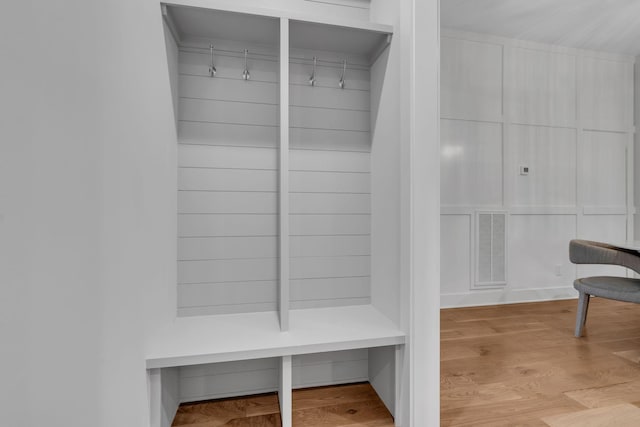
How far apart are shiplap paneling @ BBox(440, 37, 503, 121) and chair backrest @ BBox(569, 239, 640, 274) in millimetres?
1533

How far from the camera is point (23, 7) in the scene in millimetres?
642

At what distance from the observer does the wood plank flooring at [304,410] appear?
5.38ft

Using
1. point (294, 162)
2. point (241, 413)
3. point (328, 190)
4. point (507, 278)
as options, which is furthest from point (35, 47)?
point (507, 278)

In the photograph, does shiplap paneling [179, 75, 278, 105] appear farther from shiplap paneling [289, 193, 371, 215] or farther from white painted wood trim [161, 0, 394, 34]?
shiplap paneling [289, 193, 371, 215]

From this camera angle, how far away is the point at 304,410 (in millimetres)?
1741

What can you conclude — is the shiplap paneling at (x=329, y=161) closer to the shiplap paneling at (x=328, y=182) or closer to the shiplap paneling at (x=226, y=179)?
the shiplap paneling at (x=328, y=182)

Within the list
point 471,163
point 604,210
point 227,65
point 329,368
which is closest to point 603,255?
point 471,163

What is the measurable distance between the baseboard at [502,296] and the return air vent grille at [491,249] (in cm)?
9

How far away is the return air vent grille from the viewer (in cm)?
351

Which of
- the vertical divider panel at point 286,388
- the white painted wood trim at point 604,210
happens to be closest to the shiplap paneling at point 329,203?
the vertical divider panel at point 286,388

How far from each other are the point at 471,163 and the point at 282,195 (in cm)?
257

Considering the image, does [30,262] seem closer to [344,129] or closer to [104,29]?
[104,29]

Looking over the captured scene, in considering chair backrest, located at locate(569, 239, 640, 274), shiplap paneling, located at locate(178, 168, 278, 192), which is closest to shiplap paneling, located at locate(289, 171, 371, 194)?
shiplap paneling, located at locate(178, 168, 278, 192)

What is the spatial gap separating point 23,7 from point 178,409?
1751 millimetres
